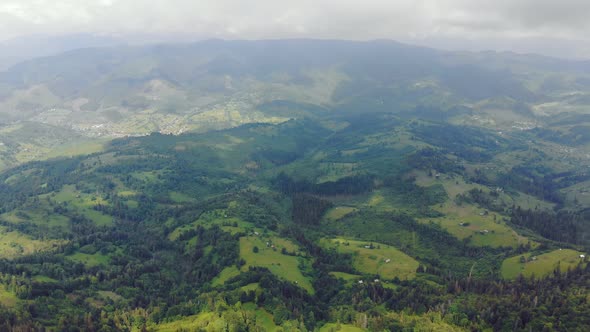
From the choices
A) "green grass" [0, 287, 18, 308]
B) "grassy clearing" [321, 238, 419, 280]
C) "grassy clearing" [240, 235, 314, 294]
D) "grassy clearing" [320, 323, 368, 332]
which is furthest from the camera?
"grassy clearing" [321, 238, 419, 280]

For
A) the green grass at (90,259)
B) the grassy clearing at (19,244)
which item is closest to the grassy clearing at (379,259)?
the green grass at (90,259)

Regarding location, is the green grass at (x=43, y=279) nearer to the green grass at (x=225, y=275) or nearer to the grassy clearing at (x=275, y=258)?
the green grass at (x=225, y=275)

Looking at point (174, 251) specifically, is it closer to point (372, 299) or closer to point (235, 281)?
point (235, 281)

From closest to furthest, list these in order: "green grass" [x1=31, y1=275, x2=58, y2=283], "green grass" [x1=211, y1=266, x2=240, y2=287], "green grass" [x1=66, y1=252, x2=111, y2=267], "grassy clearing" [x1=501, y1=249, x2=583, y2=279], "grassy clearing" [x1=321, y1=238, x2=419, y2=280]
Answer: "green grass" [x1=31, y1=275, x2=58, y2=283]
"green grass" [x1=211, y1=266, x2=240, y2=287]
"grassy clearing" [x1=501, y1=249, x2=583, y2=279]
"grassy clearing" [x1=321, y1=238, x2=419, y2=280]
"green grass" [x1=66, y1=252, x2=111, y2=267]

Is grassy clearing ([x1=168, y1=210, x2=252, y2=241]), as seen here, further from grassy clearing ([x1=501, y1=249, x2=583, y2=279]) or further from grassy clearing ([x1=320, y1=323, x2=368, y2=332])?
grassy clearing ([x1=501, y1=249, x2=583, y2=279])

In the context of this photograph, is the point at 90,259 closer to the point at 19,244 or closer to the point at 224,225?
the point at 19,244

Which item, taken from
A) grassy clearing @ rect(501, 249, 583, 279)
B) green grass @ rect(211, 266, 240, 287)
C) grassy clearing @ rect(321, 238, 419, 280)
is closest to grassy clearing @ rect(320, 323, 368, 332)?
green grass @ rect(211, 266, 240, 287)

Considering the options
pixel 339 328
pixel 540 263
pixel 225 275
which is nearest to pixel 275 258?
pixel 225 275
